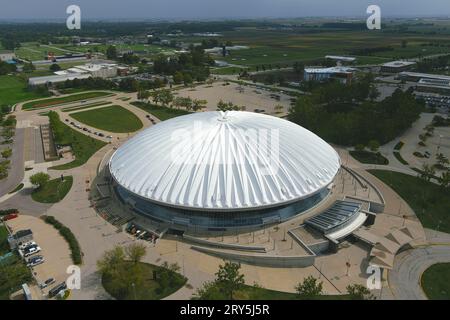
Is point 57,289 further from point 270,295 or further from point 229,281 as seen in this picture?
point 270,295

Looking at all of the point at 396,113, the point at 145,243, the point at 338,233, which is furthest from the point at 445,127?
the point at 145,243

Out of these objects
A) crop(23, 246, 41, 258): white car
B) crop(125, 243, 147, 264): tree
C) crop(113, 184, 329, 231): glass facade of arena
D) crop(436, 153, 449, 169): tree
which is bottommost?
crop(23, 246, 41, 258): white car

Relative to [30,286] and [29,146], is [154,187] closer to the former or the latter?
[30,286]

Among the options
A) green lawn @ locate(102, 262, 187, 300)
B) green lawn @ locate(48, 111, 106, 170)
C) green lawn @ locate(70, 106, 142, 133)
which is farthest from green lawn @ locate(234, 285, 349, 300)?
green lawn @ locate(70, 106, 142, 133)

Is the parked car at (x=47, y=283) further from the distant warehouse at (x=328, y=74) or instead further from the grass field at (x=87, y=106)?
the distant warehouse at (x=328, y=74)

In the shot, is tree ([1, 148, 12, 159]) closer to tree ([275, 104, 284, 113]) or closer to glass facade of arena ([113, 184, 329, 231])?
glass facade of arena ([113, 184, 329, 231])

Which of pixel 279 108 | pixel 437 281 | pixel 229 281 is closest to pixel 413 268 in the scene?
pixel 437 281
